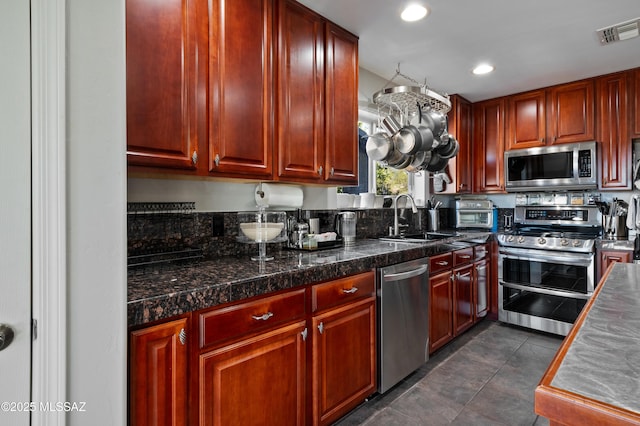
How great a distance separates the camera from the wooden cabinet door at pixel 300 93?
74.9 inches

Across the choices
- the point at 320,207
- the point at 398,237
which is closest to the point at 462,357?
the point at 398,237

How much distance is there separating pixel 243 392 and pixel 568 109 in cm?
381

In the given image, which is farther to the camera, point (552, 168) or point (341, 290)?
point (552, 168)

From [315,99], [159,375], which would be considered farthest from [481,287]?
[159,375]

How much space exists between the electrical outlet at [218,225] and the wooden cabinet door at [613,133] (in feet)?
11.4

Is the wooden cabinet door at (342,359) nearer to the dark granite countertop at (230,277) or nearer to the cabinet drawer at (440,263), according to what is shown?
the dark granite countertop at (230,277)

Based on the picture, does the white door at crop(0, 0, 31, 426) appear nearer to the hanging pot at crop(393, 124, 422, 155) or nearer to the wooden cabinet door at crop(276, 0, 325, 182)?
the wooden cabinet door at crop(276, 0, 325, 182)

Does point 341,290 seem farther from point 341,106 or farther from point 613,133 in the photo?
point 613,133

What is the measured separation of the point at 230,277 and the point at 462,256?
2.27m

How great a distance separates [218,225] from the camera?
1.91 metres

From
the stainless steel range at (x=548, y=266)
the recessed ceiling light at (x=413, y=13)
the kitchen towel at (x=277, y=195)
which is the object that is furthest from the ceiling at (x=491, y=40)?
the stainless steel range at (x=548, y=266)

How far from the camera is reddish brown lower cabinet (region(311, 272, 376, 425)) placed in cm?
163

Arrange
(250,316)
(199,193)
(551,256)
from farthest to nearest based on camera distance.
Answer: (551,256)
(199,193)
(250,316)

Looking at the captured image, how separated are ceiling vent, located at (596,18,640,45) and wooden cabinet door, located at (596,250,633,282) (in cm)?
167
